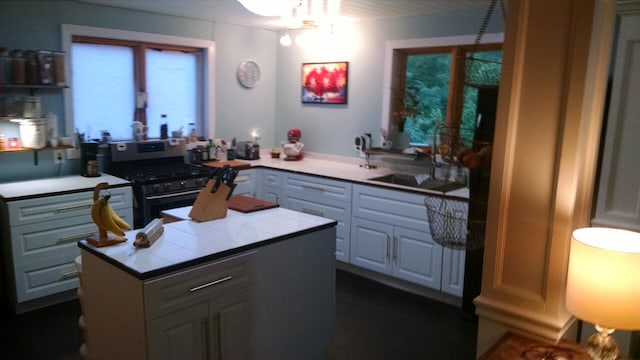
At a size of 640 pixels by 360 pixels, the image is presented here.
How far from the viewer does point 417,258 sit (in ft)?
12.6

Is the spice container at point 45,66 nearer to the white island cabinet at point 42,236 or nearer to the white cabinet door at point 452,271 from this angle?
the white island cabinet at point 42,236

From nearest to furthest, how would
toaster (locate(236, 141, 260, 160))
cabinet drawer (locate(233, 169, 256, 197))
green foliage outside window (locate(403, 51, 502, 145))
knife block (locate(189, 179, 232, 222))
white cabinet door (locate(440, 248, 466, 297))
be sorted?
knife block (locate(189, 179, 232, 222)), white cabinet door (locate(440, 248, 466, 297)), green foliage outside window (locate(403, 51, 502, 145)), cabinet drawer (locate(233, 169, 256, 197)), toaster (locate(236, 141, 260, 160))

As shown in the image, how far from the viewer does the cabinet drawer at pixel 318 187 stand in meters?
4.26

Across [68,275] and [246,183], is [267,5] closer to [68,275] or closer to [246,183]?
[68,275]

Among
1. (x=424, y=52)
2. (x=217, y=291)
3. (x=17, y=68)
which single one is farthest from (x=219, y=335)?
(x=424, y=52)

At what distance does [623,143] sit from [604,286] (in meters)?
1.32

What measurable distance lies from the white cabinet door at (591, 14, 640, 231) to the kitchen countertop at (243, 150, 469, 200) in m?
1.33

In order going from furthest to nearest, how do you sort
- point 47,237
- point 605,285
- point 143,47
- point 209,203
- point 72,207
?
point 143,47 < point 72,207 < point 47,237 < point 209,203 < point 605,285

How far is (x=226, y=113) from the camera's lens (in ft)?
17.2

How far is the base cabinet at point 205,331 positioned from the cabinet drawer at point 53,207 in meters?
1.90

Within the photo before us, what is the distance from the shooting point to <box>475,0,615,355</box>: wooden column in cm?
150

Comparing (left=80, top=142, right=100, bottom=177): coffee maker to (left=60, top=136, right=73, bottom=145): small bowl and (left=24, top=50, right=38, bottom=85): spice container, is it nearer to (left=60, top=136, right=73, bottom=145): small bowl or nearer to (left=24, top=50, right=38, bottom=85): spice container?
(left=60, top=136, right=73, bottom=145): small bowl

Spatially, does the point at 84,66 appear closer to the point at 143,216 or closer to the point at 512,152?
the point at 143,216

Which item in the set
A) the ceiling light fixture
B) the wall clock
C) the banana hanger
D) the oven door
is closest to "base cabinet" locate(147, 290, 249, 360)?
the banana hanger
